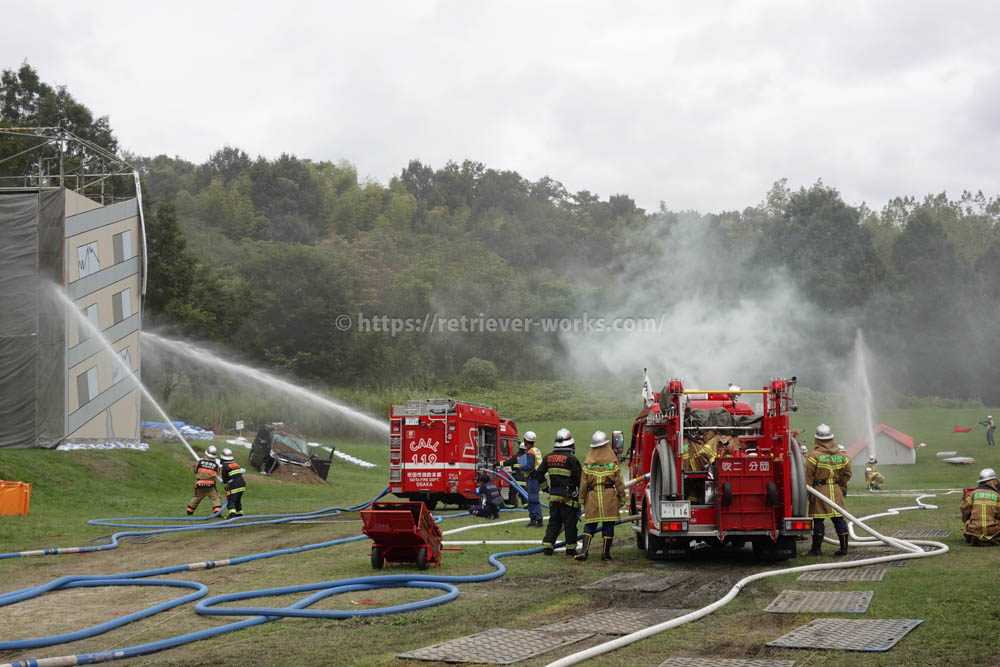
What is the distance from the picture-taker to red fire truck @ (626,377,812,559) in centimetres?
1205

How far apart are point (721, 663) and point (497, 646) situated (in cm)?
174

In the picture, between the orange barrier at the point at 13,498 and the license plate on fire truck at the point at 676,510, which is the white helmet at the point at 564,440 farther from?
the orange barrier at the point at 13,498

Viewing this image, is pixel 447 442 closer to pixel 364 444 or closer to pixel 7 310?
pixel 7 310

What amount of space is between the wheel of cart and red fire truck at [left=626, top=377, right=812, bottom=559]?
9.59 feet

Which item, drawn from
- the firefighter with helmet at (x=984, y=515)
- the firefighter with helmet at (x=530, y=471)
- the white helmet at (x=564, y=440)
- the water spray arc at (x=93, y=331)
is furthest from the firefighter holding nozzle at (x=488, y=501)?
the water spray arc at (x=93, y=331)

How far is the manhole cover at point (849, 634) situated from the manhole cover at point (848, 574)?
2.64 metres

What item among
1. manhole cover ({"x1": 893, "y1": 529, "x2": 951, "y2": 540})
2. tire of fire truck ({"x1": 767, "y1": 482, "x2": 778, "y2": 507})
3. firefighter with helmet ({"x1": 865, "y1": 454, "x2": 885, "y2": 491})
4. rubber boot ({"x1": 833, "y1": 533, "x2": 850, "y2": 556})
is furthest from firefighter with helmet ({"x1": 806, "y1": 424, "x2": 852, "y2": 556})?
firefighter with helmet ({"x1": 865, "y1": 454, "x2": 885, "y2": 491})

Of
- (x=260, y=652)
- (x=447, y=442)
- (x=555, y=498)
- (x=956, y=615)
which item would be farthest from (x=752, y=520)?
(x=447, y=442)

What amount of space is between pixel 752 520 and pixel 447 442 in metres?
11.4

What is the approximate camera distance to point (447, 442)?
22.5 meters

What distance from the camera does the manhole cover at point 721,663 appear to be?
6.62m

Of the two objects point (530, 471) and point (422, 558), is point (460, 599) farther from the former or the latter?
point (530, 471)

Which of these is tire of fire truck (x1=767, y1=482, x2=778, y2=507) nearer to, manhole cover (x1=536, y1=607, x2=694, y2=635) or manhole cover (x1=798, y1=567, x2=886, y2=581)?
manhole cover (x1=798, y1=567, x2=886, y2=581)

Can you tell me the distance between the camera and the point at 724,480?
39.5 ft
